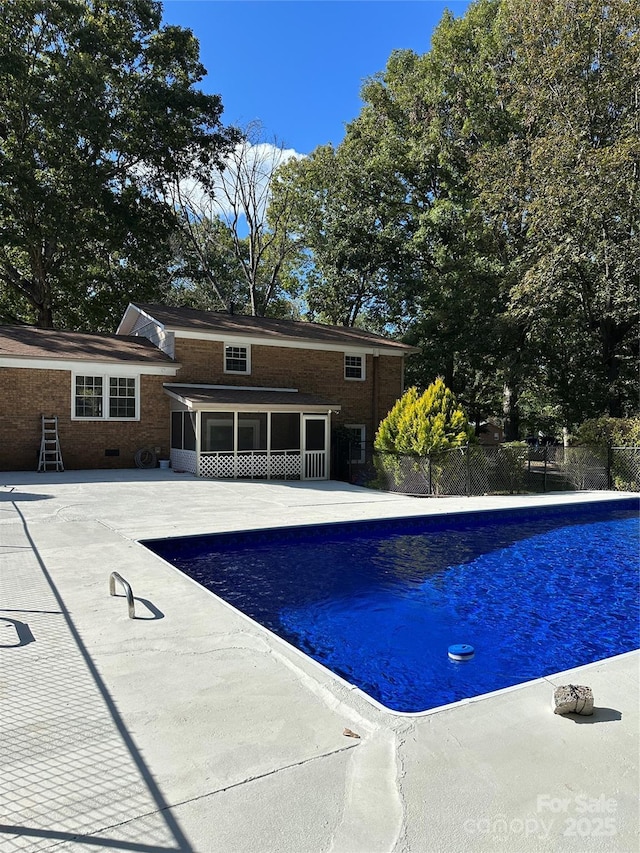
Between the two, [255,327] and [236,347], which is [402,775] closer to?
[236,347]

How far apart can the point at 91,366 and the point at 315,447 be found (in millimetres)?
8035

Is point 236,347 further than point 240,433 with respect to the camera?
Yes

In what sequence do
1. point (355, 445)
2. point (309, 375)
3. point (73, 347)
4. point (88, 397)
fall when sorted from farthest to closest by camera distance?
point (309, 375)
point (355, 445)
point (73, 347)
point (88, 397)

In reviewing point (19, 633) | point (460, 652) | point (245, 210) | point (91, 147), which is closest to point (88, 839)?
point (19, 633)

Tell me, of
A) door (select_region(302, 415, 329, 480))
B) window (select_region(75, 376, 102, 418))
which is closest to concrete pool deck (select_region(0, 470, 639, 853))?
window (select_region(75, 376, 102, 418))

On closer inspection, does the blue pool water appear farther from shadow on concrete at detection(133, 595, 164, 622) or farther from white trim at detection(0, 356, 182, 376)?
white trim at detection(0, 356, 182, 376)

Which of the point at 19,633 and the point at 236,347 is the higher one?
the point at 236,347

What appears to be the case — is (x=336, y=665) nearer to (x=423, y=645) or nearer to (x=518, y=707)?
(x=423, y=645)

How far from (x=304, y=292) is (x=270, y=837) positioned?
32105 millimetres

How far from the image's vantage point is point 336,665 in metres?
5.59

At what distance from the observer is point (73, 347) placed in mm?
19031

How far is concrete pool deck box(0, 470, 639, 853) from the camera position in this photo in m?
2.46

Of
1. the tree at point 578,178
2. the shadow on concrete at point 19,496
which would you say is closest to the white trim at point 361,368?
the tree at point 578,178

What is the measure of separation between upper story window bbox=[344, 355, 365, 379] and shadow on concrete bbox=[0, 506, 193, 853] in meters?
20.1
